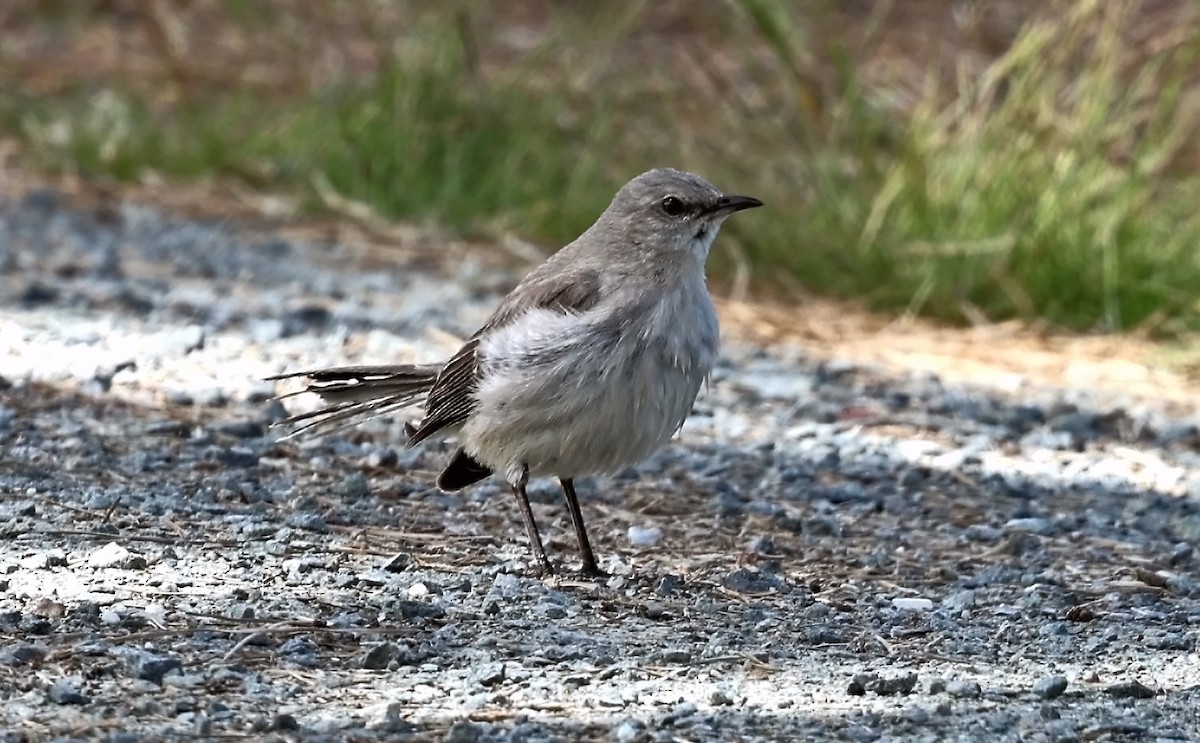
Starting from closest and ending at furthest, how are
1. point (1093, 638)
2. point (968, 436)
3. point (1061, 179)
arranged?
→ point (1093, 638) < point (968, 436) < point (1061, 179)

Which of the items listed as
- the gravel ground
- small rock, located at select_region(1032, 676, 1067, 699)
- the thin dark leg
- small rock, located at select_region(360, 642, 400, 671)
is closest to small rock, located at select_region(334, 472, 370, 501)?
the gravel ground

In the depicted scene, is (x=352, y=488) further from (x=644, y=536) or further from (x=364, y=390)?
(x=644, y=536)

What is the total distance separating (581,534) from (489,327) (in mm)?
710

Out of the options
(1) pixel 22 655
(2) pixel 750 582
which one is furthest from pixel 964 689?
(1) pixel 22 655

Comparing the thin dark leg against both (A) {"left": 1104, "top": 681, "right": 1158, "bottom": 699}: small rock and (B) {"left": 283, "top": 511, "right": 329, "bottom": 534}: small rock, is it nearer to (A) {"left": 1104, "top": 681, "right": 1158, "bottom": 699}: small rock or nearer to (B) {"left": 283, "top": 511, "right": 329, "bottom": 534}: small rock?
(B) {"left": 283, "top": 511, "right": 329, "bottom": 534}: small rock

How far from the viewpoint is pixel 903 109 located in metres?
10.1

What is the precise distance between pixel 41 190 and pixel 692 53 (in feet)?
12.3

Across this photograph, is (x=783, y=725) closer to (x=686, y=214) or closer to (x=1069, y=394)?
(x=686, y=214)

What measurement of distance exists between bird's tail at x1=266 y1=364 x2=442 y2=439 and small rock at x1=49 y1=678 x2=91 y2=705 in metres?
2.12

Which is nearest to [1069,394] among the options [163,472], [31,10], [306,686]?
[163,472]

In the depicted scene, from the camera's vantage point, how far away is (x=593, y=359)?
16.0 ft

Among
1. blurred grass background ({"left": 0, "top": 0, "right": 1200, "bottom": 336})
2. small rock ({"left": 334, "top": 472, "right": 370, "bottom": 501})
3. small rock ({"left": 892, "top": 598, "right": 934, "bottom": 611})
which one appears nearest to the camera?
small rock ({"left": 892, "top": 598, "right": 934, "bottom": 611})

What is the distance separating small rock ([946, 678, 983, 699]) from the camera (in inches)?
152

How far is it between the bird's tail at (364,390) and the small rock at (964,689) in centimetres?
223
